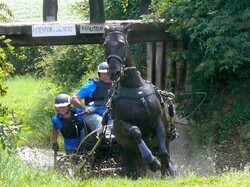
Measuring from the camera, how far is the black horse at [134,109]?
984cm

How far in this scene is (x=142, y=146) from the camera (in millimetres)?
9703

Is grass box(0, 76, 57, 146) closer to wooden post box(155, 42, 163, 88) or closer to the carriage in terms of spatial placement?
wooden post box(155, 42, 163, 88)

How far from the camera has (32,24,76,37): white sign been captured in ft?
43.4

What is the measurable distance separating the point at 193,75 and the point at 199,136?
3.64 ft

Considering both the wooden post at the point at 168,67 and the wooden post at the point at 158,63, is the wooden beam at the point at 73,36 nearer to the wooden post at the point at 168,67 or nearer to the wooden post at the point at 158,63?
the wooden post at the point at 168,67

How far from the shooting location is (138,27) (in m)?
13.9

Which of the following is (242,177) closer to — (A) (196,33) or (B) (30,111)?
(A) (196,33)

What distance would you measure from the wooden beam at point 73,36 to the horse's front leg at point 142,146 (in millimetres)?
3662

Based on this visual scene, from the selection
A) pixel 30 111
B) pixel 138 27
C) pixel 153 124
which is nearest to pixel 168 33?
pixel 138 27

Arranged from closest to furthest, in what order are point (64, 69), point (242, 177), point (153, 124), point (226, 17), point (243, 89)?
point (242, 177) → point (153, 124) → point (226, 17) → point (243, 89) → point (64, 69)

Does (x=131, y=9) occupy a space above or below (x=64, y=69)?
above

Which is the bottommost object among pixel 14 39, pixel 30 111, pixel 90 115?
pixel 30 111

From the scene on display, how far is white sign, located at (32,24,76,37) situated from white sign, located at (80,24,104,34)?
204 millimetres

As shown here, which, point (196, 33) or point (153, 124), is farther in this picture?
point (196, 33)
